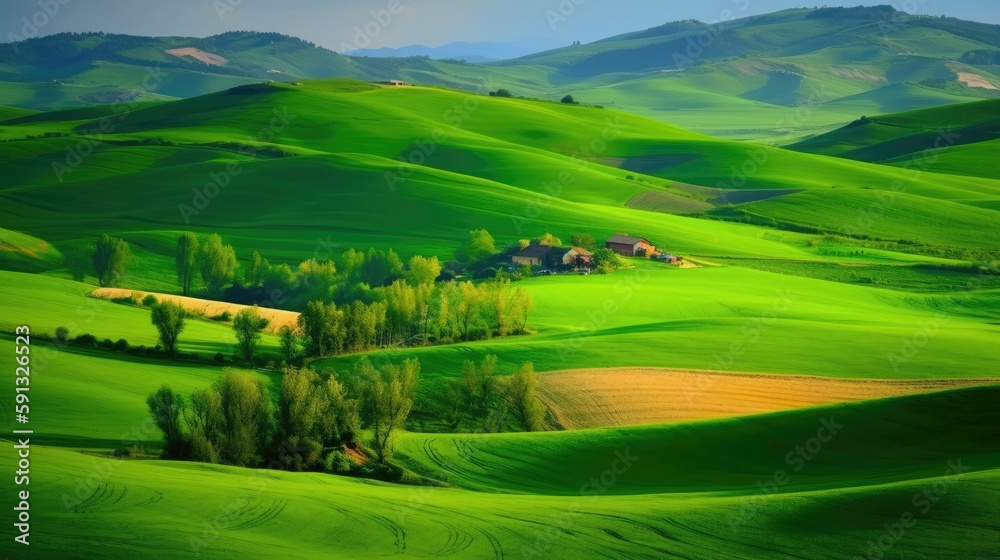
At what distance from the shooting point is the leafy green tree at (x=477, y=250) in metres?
92.8

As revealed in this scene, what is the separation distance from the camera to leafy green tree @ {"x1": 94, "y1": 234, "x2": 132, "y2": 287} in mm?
84312

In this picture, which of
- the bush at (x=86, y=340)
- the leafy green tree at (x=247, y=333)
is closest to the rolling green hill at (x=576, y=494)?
the bush at (x=86, y=340)

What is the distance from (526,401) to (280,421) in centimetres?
1281

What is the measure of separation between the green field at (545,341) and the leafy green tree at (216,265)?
416cm

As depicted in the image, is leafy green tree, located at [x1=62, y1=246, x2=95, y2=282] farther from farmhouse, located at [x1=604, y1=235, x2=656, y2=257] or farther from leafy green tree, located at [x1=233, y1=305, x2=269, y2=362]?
farmhouse, located at [x1=604, y1=235, x2=656, y2=257]

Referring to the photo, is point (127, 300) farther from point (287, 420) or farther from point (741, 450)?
point (741, 450)

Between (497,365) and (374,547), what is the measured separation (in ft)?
90.2

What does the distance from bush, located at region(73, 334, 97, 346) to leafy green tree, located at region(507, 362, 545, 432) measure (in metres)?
23.3

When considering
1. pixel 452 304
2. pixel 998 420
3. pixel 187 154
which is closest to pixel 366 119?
pixel 187 154

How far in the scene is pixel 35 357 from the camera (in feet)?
165

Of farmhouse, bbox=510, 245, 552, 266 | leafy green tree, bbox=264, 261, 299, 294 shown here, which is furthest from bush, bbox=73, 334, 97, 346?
farmhouse, bbox=510, 245, 552, 266

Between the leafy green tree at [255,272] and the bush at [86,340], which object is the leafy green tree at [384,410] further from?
the leafy green tree at [255,272]

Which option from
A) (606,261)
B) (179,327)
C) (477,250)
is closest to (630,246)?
(606,261)

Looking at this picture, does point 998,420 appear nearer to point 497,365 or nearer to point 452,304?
point 497,365
